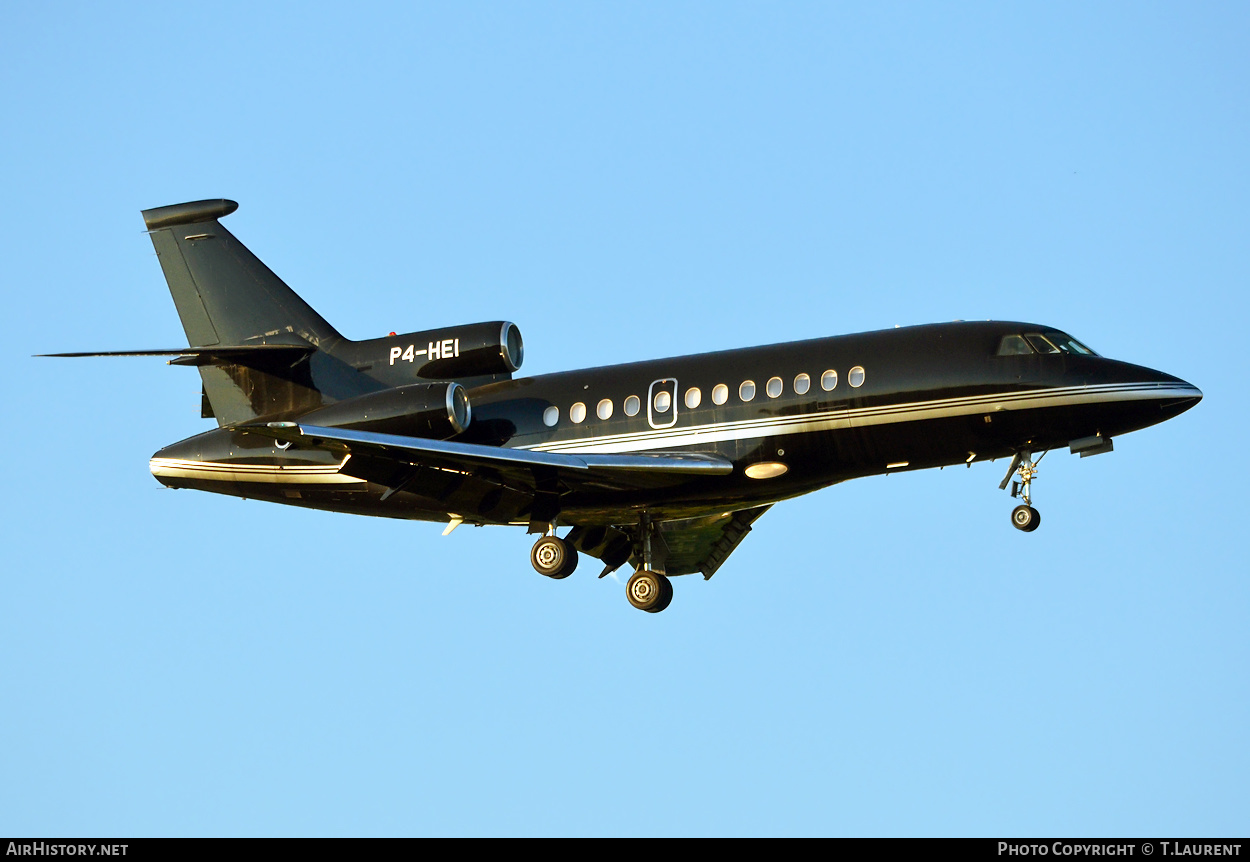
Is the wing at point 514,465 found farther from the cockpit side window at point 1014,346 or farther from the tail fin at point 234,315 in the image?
the cockpit side window at point 1014,346

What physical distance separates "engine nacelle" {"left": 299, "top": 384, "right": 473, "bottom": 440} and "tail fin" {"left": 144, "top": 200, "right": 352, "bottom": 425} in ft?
7.92

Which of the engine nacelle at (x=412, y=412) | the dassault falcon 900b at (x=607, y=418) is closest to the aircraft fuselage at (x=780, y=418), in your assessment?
the dassault falcon 900b at (x=607, y=418)

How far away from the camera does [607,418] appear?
27.4m

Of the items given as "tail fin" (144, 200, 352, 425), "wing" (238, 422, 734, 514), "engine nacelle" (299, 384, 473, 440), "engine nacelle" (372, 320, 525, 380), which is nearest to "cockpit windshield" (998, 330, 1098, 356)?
"wing" (238, 422, 734, 514)

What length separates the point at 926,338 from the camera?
26375 millimetres

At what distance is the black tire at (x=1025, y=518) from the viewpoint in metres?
25.5

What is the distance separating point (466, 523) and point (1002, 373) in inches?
385

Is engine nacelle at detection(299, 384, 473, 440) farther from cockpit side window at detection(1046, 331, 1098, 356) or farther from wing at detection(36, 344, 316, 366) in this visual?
cockpit side window at detection(1046, 331, 1098, 356)

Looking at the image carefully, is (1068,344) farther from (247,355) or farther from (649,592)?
(247,355)

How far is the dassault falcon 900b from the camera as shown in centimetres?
2566

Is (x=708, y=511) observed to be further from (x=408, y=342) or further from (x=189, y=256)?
(x=189, y=256)

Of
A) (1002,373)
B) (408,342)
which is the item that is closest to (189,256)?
(408,342)

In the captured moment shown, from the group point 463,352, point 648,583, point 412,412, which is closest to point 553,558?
point 648,583

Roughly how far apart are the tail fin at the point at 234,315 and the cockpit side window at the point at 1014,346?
12369 mm
